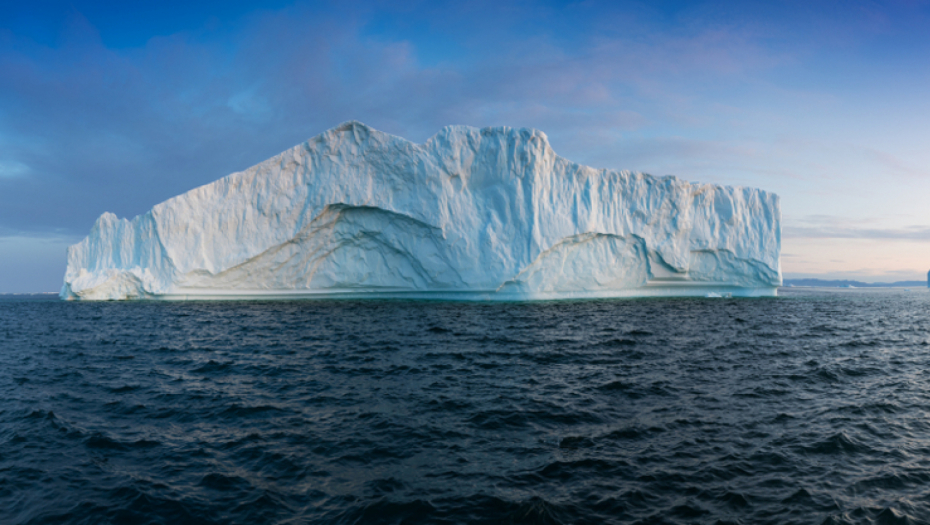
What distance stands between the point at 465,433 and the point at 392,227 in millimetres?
21187

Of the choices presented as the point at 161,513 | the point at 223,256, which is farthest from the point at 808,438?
the point at 223,256

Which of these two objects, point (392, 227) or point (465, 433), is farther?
point (392, 227)

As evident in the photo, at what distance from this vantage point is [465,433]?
17.4 ft

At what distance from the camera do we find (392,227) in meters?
25.8

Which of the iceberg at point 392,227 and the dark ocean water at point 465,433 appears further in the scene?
the iceberg at point 392,227

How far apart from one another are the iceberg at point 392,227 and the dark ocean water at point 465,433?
14.4 m

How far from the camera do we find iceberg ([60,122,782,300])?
81.9 feet

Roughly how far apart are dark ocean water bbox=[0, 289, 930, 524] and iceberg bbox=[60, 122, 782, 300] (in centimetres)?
1444

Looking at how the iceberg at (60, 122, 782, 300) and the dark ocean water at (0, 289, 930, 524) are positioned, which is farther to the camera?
the iceberg at (60, 122, 782, 300)

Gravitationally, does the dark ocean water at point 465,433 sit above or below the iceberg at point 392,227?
below

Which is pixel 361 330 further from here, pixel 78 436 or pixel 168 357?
pixel 78 436

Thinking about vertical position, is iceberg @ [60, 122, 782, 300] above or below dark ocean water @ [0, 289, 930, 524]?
above

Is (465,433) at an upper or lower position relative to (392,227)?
lower

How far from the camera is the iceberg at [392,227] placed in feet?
81.9
